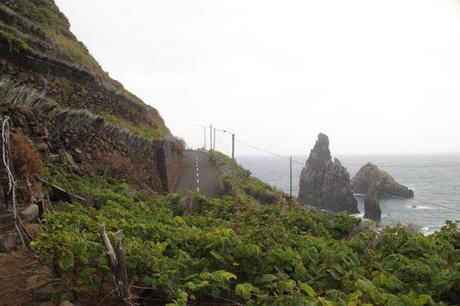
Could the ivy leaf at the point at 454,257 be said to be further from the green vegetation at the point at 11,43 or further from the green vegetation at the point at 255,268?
the green vegetation at the point at 11,43

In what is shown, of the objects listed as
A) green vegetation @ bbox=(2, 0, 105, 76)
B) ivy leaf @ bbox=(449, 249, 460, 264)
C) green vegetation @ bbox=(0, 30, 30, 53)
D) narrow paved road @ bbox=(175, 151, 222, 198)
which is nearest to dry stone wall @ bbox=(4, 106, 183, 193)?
narrow paved road @ bbox=(175, 151, 222, 198)

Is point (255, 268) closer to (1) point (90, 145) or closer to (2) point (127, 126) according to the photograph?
(1) point (90, 145)

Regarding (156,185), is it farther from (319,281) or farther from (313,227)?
(319,281)

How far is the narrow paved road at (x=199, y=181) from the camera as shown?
67.5 ft

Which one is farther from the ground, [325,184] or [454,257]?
→ [454,257]

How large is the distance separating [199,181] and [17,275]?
18265 mm

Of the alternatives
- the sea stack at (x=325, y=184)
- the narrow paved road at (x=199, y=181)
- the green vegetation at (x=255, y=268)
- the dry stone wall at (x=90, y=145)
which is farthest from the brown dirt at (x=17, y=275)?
the sea stack at (x=325, y=184)

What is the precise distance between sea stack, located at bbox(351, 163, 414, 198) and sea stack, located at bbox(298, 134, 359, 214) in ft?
22.1

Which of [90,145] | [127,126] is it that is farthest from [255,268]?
[127,126]

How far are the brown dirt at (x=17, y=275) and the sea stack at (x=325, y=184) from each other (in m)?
61.8

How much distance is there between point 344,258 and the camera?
196 inches

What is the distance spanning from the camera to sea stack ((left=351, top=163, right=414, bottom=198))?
257 feet

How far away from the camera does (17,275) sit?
5.25m

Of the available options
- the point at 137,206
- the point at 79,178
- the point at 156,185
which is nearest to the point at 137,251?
the point at 137,206
